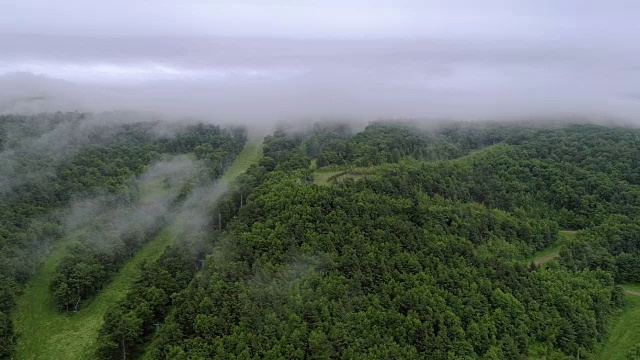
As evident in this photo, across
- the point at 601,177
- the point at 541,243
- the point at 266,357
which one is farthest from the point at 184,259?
the point at 601,177

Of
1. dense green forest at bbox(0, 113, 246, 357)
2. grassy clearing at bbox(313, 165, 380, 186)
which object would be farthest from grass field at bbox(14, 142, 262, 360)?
grassy clearing at bbox(313, 165, 380, 186)

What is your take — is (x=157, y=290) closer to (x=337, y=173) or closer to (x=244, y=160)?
(x=337, y=173)

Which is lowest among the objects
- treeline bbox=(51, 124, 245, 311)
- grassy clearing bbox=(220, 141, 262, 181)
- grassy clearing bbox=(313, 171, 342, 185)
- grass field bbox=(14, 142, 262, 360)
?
grass field bbox=(14, 142, 262, 360)

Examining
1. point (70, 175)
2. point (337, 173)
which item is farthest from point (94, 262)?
point (337, 173)

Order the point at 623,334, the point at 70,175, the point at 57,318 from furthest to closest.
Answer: the point at 70,175
the point at 57,318
the point at 623,334

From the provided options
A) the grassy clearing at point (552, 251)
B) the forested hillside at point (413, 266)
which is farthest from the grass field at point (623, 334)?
the grassy clearing at point (552, 251)

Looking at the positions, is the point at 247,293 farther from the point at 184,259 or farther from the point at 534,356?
the point at 534,356

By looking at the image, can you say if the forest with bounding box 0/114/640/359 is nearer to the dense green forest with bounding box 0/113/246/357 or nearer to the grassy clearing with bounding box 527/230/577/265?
the dense green forest with bounding box 0/113/246/357
